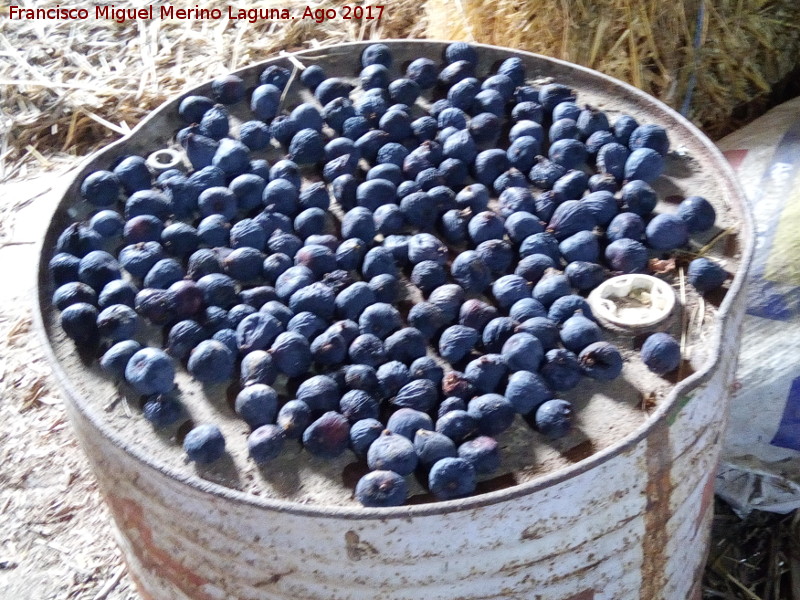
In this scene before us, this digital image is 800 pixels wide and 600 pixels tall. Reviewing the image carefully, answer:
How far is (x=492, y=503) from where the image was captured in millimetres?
1140

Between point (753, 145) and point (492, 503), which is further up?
point (753, 145)

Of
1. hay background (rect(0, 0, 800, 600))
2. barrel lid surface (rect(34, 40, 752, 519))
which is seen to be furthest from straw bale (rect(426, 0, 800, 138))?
A: barrel lid surface (rect(34, 40, 752, 519))

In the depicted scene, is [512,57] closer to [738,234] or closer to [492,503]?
[738,234]

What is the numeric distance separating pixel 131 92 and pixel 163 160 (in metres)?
1.69

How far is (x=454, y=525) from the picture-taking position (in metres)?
1.15

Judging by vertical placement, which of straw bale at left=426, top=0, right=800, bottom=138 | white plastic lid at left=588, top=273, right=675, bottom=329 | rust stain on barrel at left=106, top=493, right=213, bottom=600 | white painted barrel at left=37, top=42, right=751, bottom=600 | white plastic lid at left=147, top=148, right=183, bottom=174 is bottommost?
rust stain on barrel at left=106, top=493, right=213, bottom=600

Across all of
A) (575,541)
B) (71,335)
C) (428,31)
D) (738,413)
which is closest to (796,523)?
(738,413)

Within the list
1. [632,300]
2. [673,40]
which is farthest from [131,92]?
[632,300]

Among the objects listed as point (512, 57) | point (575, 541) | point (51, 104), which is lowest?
point (51, 104)

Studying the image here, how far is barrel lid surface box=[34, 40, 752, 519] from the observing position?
119 cm

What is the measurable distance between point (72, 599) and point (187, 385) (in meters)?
1.06

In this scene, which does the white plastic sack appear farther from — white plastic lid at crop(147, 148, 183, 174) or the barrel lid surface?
white plastic lid at crop(147, 148, 183, 174)

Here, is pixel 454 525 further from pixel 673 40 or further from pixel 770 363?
pixel 673 40

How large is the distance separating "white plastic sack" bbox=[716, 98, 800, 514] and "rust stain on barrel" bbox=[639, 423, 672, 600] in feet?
2.31
